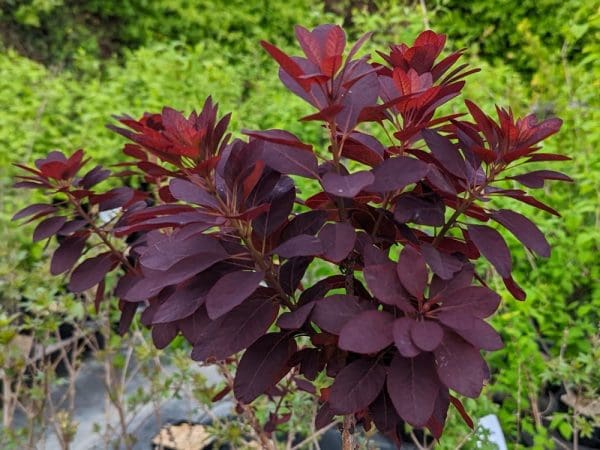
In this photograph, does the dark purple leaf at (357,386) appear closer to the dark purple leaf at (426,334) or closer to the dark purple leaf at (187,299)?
the dark purple leaf at (426,334)

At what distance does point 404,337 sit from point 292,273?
0.24m

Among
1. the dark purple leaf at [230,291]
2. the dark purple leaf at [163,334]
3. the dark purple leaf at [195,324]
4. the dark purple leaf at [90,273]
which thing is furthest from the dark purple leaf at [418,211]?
the dark purple leaf at [90,273]

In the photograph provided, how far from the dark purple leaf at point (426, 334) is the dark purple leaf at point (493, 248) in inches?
6.4

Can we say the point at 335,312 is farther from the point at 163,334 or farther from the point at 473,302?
the point at 163,334

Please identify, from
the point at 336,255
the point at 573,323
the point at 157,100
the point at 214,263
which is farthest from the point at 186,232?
the point at 157,100

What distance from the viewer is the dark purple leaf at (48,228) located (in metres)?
1.25

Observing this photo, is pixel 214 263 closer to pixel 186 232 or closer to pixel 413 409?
pixel 186 232

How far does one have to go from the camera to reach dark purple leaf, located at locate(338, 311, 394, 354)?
0.72m

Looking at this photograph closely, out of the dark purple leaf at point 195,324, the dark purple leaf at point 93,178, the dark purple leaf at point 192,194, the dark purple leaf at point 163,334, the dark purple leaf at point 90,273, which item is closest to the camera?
the dark purple leaf at point 192,194

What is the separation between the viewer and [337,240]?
79cm

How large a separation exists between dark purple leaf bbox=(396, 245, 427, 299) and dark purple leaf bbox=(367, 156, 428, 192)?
86 mm

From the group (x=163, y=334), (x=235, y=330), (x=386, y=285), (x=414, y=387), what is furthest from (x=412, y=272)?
(x=163, y=334)

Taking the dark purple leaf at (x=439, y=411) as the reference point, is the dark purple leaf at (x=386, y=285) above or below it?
above

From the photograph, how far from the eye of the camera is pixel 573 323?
7.43ft
